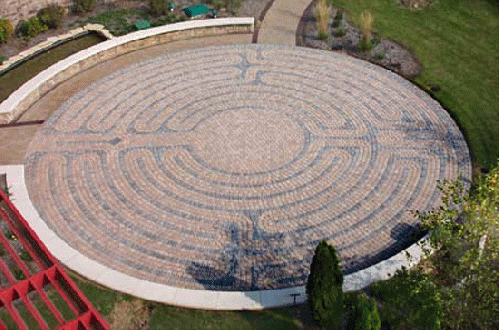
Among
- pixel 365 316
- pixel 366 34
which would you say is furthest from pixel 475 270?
pixel 366 34

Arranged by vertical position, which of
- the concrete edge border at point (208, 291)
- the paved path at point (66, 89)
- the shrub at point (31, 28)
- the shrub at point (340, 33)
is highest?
the shrub at point (340, 33)

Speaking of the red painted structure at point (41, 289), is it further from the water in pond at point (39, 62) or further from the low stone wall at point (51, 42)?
the low stone wall at point (51, 42)

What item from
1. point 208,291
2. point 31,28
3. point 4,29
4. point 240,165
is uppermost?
point 4,29

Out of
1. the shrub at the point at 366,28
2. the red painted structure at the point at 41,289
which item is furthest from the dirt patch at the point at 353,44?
the red painted structure at the point at 41,289

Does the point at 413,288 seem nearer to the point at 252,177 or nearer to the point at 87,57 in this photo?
the point at 252,177

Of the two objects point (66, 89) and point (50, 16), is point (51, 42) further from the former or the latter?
point (66, 89)

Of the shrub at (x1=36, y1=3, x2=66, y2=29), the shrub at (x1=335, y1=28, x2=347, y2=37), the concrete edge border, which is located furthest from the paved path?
the concrete edge border
